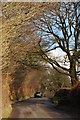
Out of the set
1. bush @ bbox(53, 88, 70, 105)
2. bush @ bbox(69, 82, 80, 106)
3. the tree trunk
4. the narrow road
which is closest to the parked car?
the narrow road

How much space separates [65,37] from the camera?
10.6 metres

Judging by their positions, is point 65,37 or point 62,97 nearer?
point 62,97

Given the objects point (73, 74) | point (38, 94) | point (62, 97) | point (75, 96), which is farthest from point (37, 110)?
point (73, 74)

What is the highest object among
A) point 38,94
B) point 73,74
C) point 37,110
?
point 73,74

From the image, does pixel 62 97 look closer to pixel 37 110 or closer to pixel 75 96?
pixel 75 96

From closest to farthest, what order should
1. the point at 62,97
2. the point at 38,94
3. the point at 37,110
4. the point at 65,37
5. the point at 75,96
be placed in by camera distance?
1. the point at 75,96
2. the point at 38,94
3. the point at 62,97
4. the point at 37,110
5. the point at 65,37

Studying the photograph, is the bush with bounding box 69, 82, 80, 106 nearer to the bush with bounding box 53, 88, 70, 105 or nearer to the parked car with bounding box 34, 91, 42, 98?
the bush with bounding box 53, 88, 70, 105

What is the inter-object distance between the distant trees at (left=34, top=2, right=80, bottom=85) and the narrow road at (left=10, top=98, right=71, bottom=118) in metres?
1.04

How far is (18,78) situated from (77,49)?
92.9 inches

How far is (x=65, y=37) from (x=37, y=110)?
291 centimetres

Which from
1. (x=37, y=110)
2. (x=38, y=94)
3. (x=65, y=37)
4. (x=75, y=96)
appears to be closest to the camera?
(x=75, y=96)

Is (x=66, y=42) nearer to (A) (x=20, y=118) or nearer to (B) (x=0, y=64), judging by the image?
(A) (x=20, y=118)

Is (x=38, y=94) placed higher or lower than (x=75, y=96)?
higher

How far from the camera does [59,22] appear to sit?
9500 millimetres
